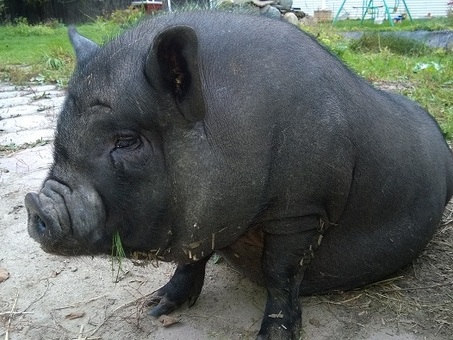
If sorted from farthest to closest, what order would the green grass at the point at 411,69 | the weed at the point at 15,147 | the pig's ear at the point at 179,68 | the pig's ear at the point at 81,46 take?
the green grass at the point at 411,69
the weed at the point at 15,147
the pig's ear at the point at 81,46
the pig's ear at the point at 179,68

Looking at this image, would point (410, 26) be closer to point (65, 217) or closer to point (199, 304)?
point (199, 304)

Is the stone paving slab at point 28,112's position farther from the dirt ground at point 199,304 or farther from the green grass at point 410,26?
the green grass at point 410,26

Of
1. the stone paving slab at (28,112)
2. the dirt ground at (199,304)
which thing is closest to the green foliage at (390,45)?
the stone paving slab at (28,112)

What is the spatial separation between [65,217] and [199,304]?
108 cm

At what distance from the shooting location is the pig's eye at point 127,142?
2301mm

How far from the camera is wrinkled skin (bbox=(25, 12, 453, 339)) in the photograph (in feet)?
7.52

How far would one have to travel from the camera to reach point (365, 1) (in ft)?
105

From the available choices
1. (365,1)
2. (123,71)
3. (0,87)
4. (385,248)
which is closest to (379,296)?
(385,248)

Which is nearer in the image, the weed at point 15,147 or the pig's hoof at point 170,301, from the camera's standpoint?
the pig's hoof at point 170,301

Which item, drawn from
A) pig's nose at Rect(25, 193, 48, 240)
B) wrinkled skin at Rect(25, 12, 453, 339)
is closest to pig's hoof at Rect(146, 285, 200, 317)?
wrinkled skin at Rect(25, 12, 453, 339)

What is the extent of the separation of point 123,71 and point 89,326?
1313 mm

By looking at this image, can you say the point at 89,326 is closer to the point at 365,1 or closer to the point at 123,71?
the point at 123,71

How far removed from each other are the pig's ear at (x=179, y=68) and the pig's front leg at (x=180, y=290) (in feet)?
3.24

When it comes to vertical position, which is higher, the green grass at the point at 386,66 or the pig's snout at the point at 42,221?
the pig's snout at the point at 42,221
